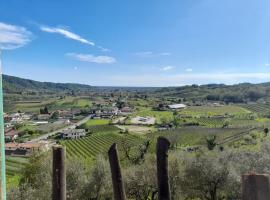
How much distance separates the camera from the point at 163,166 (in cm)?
528

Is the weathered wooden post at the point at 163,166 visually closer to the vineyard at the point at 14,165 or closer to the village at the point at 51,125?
the vineyard at the point at 14,165

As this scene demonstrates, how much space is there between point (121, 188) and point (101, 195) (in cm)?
2309

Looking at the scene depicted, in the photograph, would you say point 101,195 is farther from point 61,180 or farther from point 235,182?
point 61,180

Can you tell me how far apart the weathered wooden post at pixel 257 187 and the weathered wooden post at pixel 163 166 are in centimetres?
180

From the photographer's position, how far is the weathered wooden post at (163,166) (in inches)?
206

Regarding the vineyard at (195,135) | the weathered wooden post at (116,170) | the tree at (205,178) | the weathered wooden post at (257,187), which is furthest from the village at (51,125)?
the weathered wooden post at (257,187)

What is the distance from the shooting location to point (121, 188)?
18.7 ft

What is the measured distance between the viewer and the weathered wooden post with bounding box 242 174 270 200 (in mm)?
3518

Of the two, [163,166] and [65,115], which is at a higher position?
[163,166]

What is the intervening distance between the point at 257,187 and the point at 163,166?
1.93 metres

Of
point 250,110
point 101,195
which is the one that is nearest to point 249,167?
point 101,195

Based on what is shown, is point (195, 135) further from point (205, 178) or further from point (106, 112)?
point (106, 112)

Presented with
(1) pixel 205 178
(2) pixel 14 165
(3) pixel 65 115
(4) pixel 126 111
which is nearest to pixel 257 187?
(1) pixel 205 178

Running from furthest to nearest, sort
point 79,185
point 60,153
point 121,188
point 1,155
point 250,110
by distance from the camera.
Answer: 1. point 250,110
2. point 79,185
3. point 121,188
4. point 60,153
5. point 1,155
